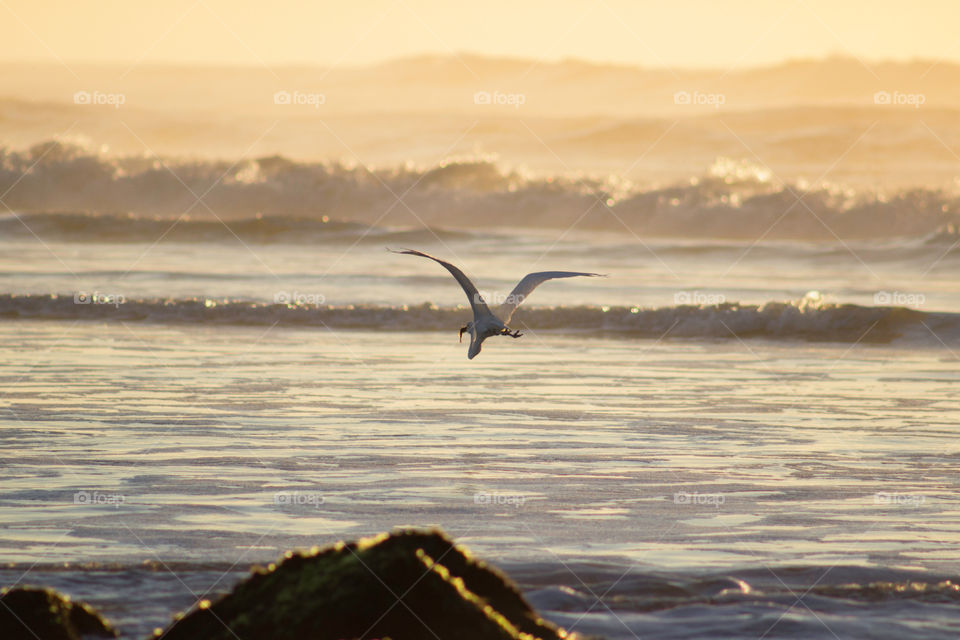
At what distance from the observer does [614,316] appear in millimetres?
24453

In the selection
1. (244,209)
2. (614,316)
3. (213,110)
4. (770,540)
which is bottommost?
(770,540)

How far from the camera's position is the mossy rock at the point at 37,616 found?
585 centimetres

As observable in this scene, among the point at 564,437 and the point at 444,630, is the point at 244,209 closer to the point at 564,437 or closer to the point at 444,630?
the point at 564,437

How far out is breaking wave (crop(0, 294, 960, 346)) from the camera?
915 inches

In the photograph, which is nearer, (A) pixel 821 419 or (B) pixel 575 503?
(B) pixel 575 503

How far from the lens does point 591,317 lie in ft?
80.3

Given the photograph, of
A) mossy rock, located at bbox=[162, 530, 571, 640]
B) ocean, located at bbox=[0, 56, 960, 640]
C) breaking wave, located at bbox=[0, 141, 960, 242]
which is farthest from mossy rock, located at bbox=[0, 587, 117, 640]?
breaking wave, located at bbox=[0, 141, 960, 242]

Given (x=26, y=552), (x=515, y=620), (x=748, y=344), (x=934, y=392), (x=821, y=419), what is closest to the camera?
(x=515, y=620)

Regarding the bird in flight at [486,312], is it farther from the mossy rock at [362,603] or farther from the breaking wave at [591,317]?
the breaking wave at [591,317]

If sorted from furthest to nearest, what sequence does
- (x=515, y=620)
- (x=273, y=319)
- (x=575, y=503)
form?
(x=273, y=319) < (x=575, y=503) < (x=515, y=620)

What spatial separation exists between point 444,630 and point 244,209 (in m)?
49.0

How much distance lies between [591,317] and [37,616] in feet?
62.4

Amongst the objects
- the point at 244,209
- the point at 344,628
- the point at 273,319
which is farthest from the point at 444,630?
the point at 244,209

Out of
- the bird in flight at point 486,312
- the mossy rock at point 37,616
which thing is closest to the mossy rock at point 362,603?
the mossy rock at point 37,616
